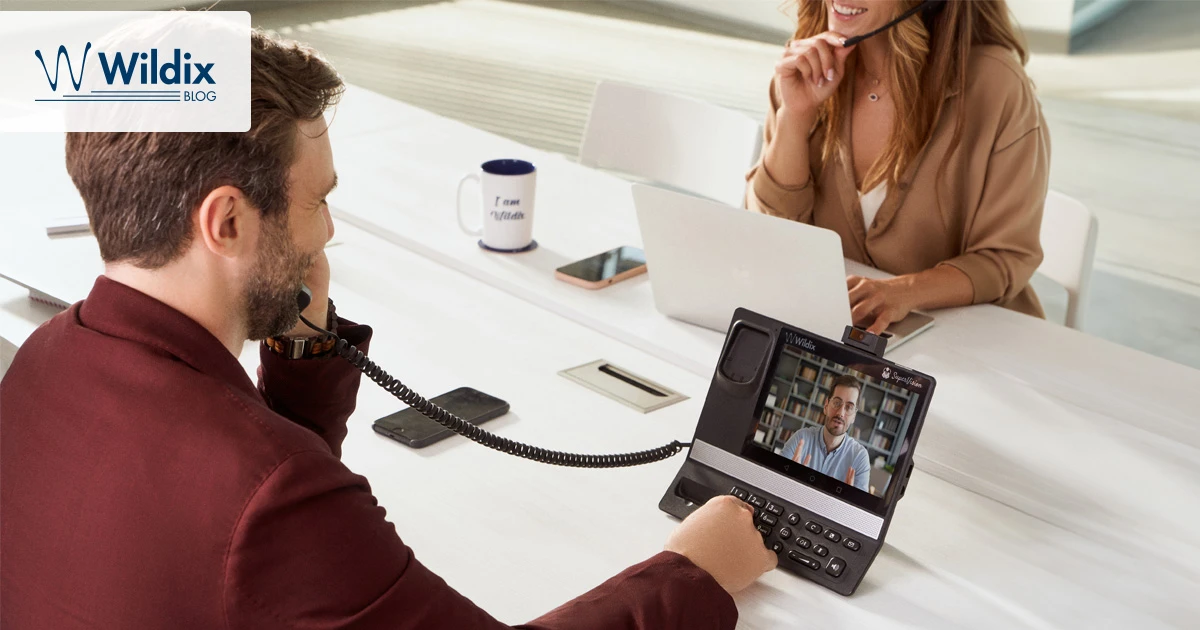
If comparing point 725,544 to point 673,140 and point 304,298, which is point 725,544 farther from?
point 673,140

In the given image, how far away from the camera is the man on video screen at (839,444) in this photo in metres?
1.23

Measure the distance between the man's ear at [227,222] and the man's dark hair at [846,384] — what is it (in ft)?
2.06

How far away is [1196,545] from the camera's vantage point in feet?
4.25

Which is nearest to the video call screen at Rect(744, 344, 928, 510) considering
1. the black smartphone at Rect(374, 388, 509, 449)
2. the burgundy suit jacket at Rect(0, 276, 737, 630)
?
the black smartphone at Rect(374, 388, 509, 449)

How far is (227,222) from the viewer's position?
37.1 inches

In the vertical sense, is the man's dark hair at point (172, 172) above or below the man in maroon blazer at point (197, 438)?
above

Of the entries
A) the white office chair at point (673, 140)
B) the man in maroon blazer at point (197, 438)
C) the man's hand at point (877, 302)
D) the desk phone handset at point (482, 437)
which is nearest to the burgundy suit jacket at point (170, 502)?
the man in maroon blazer at point (197, 438)

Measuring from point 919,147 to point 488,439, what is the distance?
1.11 meters

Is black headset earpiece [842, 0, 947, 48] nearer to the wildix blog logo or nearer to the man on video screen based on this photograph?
the man on video screen

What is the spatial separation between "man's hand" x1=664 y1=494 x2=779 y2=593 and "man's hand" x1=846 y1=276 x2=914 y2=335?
0.57 metres

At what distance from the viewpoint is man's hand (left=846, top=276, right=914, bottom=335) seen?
5.73 ft

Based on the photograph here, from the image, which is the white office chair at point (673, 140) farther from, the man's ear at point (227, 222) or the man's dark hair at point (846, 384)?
the man's ear at point (227, 222)

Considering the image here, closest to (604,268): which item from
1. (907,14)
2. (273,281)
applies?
(907,14)

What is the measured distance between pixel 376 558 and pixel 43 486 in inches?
10.8
